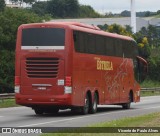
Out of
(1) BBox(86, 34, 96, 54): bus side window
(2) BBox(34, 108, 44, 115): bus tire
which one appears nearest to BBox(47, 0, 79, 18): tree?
(1) BBox(86, 34, 96, 54): bus side window

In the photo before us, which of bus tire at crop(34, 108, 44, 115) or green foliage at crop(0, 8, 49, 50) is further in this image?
green foliage at crop(0, 8, 49, 50)

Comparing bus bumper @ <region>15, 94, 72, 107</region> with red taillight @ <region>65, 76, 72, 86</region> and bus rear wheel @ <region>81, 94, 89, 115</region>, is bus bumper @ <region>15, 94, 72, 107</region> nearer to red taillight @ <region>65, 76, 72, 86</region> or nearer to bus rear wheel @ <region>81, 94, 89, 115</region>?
red taillight @ <region>65, 76, 72, 86</region>

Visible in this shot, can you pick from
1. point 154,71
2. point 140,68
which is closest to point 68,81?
point 140,68

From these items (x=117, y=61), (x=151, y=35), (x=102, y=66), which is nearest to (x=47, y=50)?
(x=102, y=66)

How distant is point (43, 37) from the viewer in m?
23.8

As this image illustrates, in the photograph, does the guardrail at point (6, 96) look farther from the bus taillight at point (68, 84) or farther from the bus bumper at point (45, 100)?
the bus taillight at point (68, 84)

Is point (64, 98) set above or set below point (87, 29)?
below

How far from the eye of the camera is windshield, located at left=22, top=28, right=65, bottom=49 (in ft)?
77.4

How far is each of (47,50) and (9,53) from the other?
30.0 m

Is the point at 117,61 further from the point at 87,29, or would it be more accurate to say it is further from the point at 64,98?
the point at 64,98

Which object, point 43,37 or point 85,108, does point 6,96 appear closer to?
point 85,108

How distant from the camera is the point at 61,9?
19088 cm

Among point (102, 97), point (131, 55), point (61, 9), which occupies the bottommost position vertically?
point (102, 97)

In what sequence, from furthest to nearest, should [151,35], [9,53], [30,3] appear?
1. [30,3]
2. [151,35]
3. [9,53]
